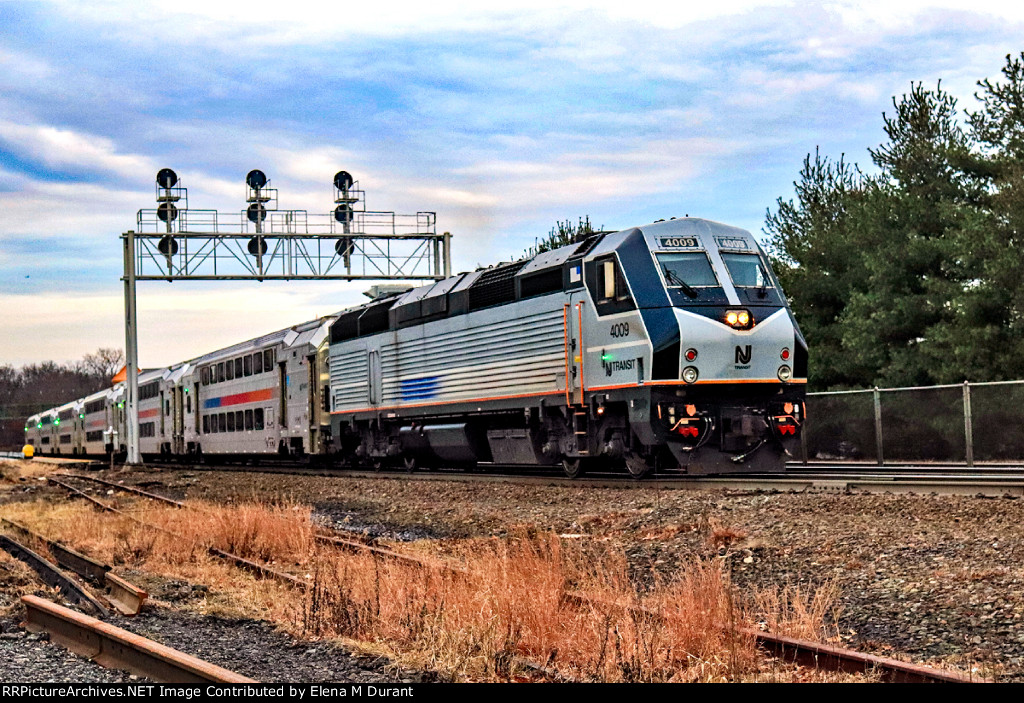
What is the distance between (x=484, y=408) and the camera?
21.7m

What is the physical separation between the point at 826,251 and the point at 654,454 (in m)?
15.4

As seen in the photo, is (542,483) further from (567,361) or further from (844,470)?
(844,470)

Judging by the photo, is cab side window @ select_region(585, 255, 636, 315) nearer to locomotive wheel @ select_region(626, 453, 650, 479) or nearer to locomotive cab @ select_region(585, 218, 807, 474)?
locomotive cab @ select_region(585, 218, 807, 474)

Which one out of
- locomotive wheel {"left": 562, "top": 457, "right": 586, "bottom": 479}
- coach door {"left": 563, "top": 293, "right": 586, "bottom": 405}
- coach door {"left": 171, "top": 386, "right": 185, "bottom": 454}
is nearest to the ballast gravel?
locomotive wheel {"left": 562, "top": 457, "right": 586, "bottom": 479}

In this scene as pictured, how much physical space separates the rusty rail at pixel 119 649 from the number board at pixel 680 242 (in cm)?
1178

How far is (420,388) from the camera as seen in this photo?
80.1ft

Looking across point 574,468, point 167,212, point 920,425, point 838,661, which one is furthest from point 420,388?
point 167,212

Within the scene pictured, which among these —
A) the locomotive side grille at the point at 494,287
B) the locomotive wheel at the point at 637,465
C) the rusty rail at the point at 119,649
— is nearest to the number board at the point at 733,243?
the locomotive wheel at the point at 637,465

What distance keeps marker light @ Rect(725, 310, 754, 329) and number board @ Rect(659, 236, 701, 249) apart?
1.32m

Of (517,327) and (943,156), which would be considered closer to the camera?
(517,327)

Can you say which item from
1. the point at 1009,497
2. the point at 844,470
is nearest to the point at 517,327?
the point at 844,470

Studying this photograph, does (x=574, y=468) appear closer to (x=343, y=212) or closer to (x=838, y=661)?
(x=838, y=661)

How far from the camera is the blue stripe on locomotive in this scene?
23.8 meters

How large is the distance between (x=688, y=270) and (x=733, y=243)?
108 centimetres
